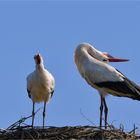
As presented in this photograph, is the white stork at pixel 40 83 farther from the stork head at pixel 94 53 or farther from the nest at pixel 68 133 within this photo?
the nest at pixel 68 133

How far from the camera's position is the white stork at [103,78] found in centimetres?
1354

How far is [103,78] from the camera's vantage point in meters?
13.8

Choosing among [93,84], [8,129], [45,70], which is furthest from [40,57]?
[8,129]

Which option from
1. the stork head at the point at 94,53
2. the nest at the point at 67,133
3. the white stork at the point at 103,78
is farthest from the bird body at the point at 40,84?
the nest at the point at 67,133

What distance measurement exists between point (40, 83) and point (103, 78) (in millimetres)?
1361

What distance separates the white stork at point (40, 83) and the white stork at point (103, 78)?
0.71 meters

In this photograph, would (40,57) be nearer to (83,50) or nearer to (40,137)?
(83,50)

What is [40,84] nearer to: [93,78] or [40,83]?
[40,83]

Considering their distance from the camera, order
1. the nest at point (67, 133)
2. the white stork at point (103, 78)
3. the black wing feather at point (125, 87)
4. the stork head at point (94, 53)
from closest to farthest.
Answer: the nest at point (67, 133), the black wing feather at point (125, 87), the white stork at point (103, 78), the stork head at point (94, 53)

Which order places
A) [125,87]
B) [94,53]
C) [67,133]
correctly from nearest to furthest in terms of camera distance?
[67,133] → [125,87] → [94,53]

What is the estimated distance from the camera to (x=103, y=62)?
1423 cm

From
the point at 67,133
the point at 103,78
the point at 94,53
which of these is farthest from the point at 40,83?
the point at 67,133

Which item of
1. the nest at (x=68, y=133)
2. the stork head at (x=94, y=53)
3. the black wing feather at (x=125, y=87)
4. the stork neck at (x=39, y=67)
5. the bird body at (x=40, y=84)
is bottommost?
the nest at (x=68, y=133)

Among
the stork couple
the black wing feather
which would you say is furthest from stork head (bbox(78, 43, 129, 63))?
the black wing feather
